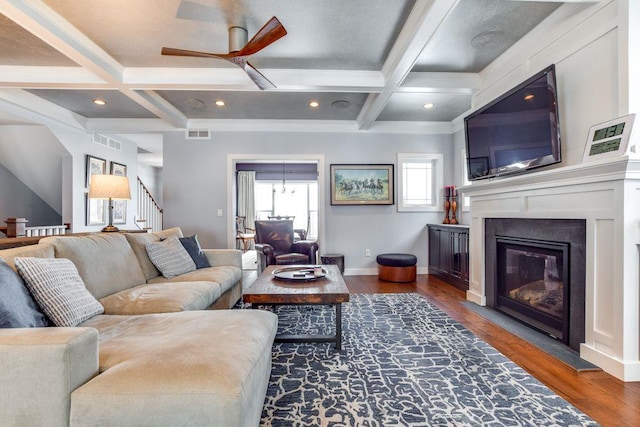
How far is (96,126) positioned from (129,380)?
5.53m

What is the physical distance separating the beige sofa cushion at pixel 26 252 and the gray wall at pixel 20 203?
519 centimetres

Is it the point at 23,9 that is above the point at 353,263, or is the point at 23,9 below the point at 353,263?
above

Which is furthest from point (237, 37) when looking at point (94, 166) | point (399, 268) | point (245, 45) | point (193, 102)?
point (94, 166)

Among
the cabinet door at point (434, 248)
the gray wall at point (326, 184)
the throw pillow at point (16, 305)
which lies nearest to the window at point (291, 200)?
the gray wall at point (326, 184)

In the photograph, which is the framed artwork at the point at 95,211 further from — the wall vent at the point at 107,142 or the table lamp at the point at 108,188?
the table lamp at the point at 108,188

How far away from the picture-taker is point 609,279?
2.04 meters

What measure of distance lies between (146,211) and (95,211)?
239cm

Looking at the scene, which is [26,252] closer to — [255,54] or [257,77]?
[257,77]

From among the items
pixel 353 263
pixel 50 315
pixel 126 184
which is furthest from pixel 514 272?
pixel 126 184

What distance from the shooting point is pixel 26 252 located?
5.90ft

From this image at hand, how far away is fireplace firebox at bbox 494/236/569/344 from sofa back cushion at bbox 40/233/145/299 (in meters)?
3.47

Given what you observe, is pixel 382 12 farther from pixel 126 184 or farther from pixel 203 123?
pixel 203 123

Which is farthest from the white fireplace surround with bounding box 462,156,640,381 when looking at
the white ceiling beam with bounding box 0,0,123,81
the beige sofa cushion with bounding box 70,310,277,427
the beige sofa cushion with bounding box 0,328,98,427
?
the white ceiling beam with bounding box 0,0,123,81

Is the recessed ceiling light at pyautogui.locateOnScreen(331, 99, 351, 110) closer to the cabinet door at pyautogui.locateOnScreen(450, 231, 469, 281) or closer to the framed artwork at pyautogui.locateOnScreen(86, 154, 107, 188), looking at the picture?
the cabinet door at pyautogui.locateOnScreen(450, 231, 469, 281)
